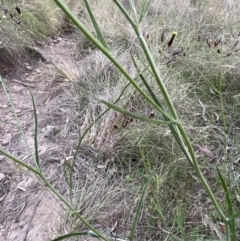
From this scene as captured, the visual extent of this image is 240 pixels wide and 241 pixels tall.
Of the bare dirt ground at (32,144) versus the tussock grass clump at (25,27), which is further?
the tussock grass clump at (25,27)

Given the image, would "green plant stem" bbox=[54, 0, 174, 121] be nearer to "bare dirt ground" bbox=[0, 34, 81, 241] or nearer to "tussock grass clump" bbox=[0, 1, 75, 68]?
"bare dirt ground" bbox=[0, 34, 81, 241]

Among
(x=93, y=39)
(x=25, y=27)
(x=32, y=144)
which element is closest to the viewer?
(x=93, y=39)

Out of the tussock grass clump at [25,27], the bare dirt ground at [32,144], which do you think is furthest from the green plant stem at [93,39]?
the tussock grass clump at [25,27]

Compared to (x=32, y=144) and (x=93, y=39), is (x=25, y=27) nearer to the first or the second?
(x=32, y=144)

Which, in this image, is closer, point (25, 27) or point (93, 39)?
point (93, 39)

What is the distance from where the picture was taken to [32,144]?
168 centimetres

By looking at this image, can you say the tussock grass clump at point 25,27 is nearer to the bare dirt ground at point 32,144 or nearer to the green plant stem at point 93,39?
the bare dirt ground at point 32,144

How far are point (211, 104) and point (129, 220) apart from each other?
0.87m

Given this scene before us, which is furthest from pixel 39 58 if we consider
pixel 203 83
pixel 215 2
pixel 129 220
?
pixel 129 220

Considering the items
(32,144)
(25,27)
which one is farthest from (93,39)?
(25,27)

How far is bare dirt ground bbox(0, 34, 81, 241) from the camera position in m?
1.27

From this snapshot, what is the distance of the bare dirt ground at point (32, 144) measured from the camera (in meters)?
1.27

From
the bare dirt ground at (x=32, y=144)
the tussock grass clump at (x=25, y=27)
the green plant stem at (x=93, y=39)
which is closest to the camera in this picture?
the green plant stem at (x=93, y=39)

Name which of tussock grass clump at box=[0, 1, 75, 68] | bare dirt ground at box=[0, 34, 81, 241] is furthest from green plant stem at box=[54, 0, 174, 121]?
tussock grass clump at box=[0, 1, 75, 68]
